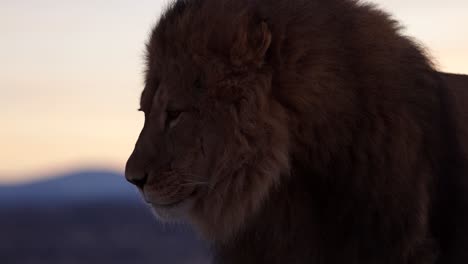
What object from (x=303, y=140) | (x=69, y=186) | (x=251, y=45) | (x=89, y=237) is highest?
(x=251, y=45)

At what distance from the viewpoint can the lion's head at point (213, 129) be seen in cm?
691

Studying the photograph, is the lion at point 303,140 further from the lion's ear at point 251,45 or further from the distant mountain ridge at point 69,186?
the distant mountain ridge at point 69,186

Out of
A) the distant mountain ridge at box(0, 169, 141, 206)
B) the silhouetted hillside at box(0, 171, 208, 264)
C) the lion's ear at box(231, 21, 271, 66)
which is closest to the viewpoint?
the lion's ear at box(231, 21, 271, 66)

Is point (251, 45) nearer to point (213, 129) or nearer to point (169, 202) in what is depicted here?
point (213, 129)

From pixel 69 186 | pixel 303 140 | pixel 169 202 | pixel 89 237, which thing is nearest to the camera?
pixel 303 140

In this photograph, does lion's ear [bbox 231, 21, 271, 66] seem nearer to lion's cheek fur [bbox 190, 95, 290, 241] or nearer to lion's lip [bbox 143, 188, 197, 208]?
lion's cheek fur [bbox 190, 95, 290, 241]

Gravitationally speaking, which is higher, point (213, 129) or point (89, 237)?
point (213, 129)

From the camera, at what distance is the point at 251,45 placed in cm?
697

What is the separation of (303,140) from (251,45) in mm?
524

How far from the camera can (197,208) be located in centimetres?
718

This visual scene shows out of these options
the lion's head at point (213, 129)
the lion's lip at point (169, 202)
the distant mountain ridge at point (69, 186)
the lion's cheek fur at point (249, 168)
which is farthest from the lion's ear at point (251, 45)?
the distant mountain ridge at point (69, 186)

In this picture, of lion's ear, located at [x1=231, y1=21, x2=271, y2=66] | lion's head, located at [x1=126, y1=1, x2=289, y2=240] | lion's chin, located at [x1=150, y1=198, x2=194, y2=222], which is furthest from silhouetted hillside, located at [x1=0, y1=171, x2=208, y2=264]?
lion's ear, located at [x1=231, y1=21, x2=271, y2=66]

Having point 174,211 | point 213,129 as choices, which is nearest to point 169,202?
point 174,211

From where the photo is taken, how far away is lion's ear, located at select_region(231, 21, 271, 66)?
273 inches
